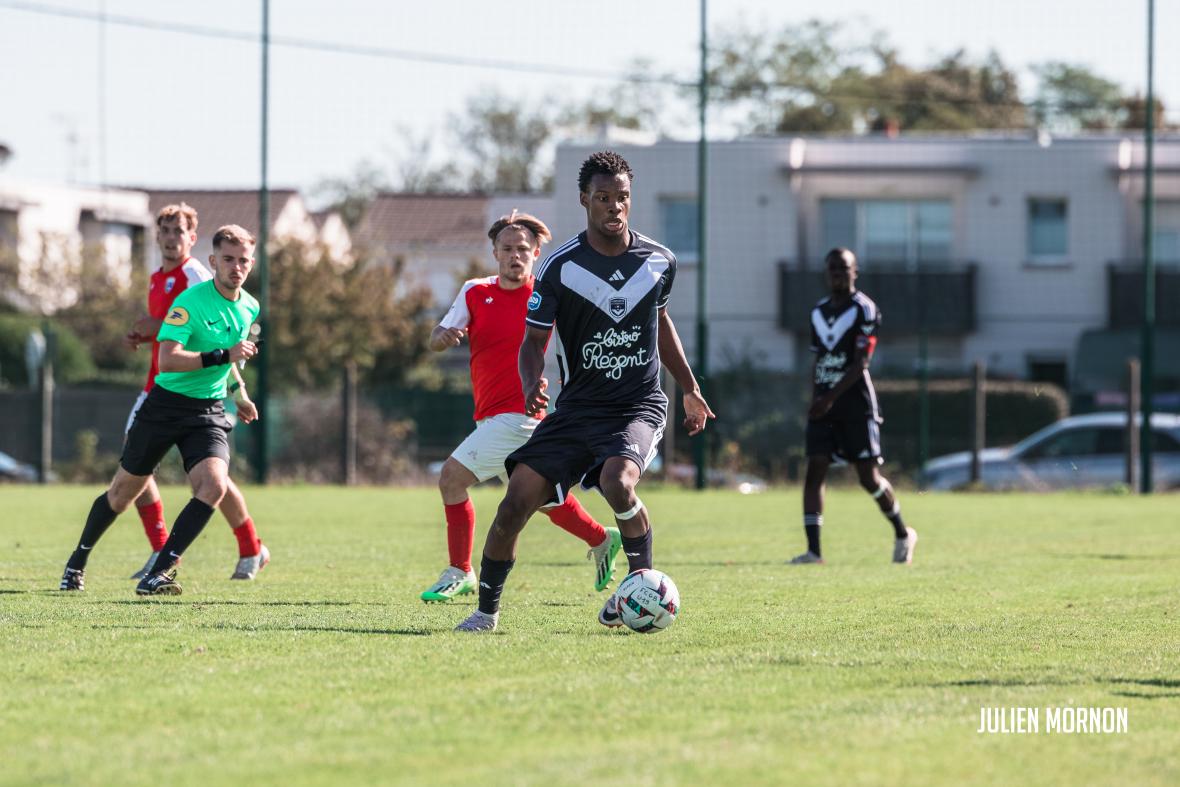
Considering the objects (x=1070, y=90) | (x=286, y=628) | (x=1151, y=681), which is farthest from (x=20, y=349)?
(x=1070, y=90)

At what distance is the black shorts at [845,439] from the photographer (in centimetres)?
1225

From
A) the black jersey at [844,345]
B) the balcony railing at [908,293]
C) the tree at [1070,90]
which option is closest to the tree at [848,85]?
the tree at [1070,90]

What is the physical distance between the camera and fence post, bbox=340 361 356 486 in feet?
82.2

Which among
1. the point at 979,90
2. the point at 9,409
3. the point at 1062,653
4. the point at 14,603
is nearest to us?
the point at 1062,653

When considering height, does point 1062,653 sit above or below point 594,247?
below

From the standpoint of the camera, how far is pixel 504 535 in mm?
7590

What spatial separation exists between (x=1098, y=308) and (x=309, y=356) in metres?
16.3

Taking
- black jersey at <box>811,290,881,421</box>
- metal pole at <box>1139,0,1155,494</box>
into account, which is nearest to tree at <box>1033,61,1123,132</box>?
metal pole at <box>1139,0,1155,494</box>

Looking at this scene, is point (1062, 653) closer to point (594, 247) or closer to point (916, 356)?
point (594, 247)

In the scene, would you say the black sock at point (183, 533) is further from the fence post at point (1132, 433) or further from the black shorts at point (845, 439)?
the fence post at point (1132, 433)

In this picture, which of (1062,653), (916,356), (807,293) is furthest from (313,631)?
(807,293)

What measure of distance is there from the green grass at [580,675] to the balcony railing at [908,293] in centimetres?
2485

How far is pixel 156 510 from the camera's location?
34.6 feet

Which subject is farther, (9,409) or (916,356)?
(916,356)
